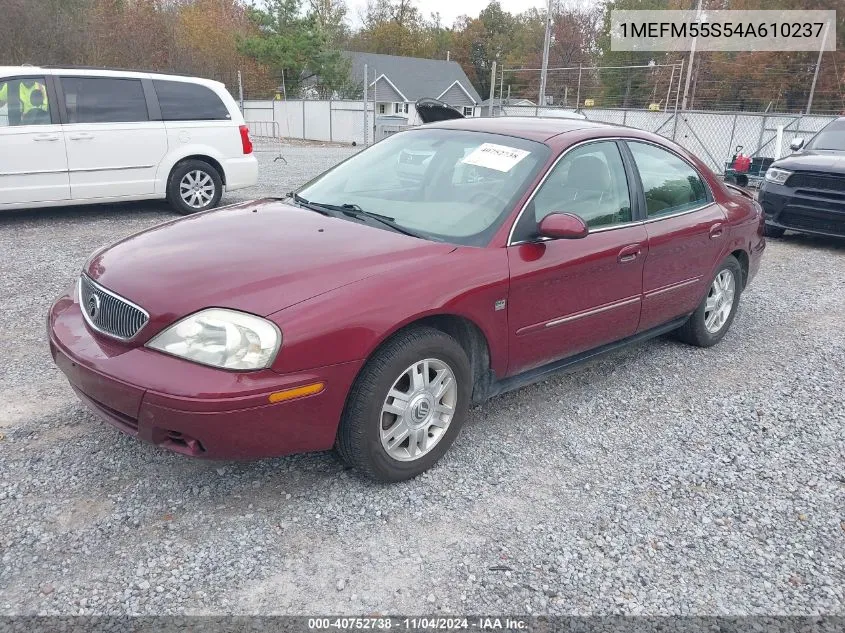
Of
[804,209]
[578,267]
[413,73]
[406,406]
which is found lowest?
[406,406]

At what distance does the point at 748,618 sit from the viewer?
2.37 m

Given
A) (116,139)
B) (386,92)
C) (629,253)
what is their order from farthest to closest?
(386,92) → (116,139) → (629,253)

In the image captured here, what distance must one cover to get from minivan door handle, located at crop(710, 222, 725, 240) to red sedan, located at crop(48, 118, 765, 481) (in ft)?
0.18

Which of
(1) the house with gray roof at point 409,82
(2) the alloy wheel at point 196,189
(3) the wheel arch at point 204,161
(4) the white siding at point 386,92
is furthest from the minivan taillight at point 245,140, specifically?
(4) the white siding at point 386,92

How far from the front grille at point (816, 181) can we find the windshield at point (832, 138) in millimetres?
941

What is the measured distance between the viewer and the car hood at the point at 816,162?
8086 millimetres

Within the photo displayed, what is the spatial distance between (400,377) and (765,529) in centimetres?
167

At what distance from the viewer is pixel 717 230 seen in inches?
180

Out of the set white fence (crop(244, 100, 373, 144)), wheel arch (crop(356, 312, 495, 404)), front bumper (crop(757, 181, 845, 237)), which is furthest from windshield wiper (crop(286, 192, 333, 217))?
white fence (crop(244, 100, 373, 144))

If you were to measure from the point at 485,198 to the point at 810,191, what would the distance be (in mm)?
6749

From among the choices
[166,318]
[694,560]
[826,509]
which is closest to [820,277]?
[826,509]

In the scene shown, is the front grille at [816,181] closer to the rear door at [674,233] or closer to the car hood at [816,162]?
the car hood at [816,162]

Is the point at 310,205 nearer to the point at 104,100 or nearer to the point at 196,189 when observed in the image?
the point at 104,100

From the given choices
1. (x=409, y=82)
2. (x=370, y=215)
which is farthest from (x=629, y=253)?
(x=409, y=82)
